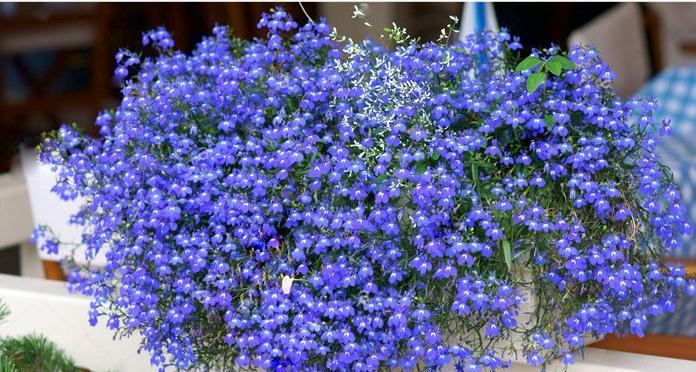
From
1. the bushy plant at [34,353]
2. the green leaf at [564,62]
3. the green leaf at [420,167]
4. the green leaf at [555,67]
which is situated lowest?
the bushy plant at [34,353]

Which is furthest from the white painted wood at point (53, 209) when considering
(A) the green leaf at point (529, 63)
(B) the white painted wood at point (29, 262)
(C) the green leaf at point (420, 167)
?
(A) the green leaf at point (529, 63)

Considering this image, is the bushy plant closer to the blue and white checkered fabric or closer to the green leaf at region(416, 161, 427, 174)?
the green leaf at region(416, 161, 427, 174)

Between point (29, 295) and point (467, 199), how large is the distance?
896mm

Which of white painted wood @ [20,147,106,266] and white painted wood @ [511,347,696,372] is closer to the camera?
white painted wood @ [511,347,696,372]

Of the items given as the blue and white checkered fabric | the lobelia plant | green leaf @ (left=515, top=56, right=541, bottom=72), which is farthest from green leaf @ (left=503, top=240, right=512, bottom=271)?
the blue and white checkered fabric

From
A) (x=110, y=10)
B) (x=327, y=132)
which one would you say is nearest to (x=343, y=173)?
(x=327, y=132)

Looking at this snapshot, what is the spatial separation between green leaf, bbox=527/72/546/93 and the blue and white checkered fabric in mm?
517

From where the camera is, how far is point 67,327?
1849 mm

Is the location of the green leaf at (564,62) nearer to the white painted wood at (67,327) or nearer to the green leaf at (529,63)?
the green leaf at (529,63)

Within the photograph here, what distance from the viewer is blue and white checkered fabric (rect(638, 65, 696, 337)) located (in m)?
2.11

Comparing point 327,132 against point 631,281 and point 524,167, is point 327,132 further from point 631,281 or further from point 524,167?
point 631,281

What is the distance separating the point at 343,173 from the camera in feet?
4.60

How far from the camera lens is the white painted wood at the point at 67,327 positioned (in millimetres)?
1794

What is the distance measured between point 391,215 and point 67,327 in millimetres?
759
